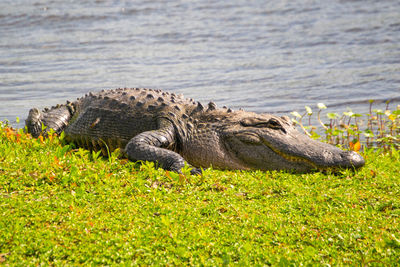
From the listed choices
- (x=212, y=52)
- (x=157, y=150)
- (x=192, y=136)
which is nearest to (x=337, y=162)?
(x=192, y=136)

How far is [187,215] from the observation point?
4344 millimetres

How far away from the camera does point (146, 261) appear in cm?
352

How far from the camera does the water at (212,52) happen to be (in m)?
12.1

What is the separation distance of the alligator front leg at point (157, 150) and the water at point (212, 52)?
4205 millimetres

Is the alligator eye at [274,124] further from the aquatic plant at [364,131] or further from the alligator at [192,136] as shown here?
the aquatic plant at [364,131]

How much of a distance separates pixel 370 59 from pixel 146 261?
45.3 feet

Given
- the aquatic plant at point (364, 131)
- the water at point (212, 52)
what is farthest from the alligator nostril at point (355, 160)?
the water at point (212, 52)

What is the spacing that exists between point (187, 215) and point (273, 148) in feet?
6.90

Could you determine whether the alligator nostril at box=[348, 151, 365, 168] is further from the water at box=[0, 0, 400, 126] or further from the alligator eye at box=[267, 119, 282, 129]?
the water at box=[0, 0, 400, 126]

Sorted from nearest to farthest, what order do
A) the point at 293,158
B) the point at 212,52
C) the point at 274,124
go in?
1. the point at 293,158
2. the point at 274,124
3. the point at 212,52

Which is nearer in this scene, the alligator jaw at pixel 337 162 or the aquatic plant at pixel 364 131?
the alligator jaw at pixel 337 162

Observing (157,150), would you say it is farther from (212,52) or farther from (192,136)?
(212,52)

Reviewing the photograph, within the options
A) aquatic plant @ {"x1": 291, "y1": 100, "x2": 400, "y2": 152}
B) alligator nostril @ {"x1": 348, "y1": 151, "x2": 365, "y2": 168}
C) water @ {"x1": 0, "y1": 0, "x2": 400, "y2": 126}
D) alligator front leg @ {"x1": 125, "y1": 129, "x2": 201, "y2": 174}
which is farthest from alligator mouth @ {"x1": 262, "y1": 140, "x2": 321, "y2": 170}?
water @ {"x1": 0, "y1": 0, "x2": 400, "y2": 126}

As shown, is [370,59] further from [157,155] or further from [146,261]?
[146,261]
